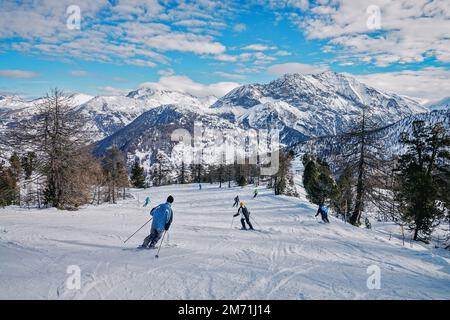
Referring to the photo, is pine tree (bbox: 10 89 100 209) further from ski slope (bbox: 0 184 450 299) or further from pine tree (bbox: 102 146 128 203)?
pine tree (bbox: 102 146 128 203)

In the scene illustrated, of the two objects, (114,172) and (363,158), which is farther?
(114,172)

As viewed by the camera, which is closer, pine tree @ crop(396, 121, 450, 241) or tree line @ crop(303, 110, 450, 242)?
tree line @ crop(303, 110, 450, 242)

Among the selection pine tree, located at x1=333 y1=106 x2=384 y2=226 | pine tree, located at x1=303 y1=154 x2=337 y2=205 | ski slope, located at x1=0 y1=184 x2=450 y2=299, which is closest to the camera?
ski slope, located at x1=0 y1=184 x2=450 y2=299

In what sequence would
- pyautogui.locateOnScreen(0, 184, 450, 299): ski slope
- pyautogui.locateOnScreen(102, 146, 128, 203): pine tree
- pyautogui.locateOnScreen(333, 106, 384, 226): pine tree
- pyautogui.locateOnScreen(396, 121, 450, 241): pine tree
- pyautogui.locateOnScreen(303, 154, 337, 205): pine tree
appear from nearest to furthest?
pyautogui.locateOnScreen(0, 184, 450, 299): ski slope < pyautogui.locateOnScreen(333, 106, 384, 226): pine tree < pyautogui.locateOnScreen(396, 121, 450, 241): pine tree < pyautogui.locateOnScreen(303, 154, 337, 205): pine tree < pyautogui.locateOnScreen(102, 146, 128, 203): pine tree

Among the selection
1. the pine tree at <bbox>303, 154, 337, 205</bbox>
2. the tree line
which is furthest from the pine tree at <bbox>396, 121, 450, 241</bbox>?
the pine tree at <bbox>303, 154, 337, 205</bbox>

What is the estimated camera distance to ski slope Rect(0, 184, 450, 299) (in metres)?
6.99

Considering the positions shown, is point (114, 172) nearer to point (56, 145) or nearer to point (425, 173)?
point (56, 145)

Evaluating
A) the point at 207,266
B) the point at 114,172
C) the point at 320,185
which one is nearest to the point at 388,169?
the point at 320,185

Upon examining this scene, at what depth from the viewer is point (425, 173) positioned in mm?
25391

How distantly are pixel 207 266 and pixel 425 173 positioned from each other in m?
24.3

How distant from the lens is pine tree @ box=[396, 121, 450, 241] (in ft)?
81.1

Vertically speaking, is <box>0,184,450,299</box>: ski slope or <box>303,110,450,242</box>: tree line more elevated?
<box>303,110,450,242</box>: tree line

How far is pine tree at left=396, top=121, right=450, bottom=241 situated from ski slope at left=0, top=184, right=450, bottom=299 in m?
13.9

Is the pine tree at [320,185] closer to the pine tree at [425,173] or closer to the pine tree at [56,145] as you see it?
the pine tree at [425,173]
